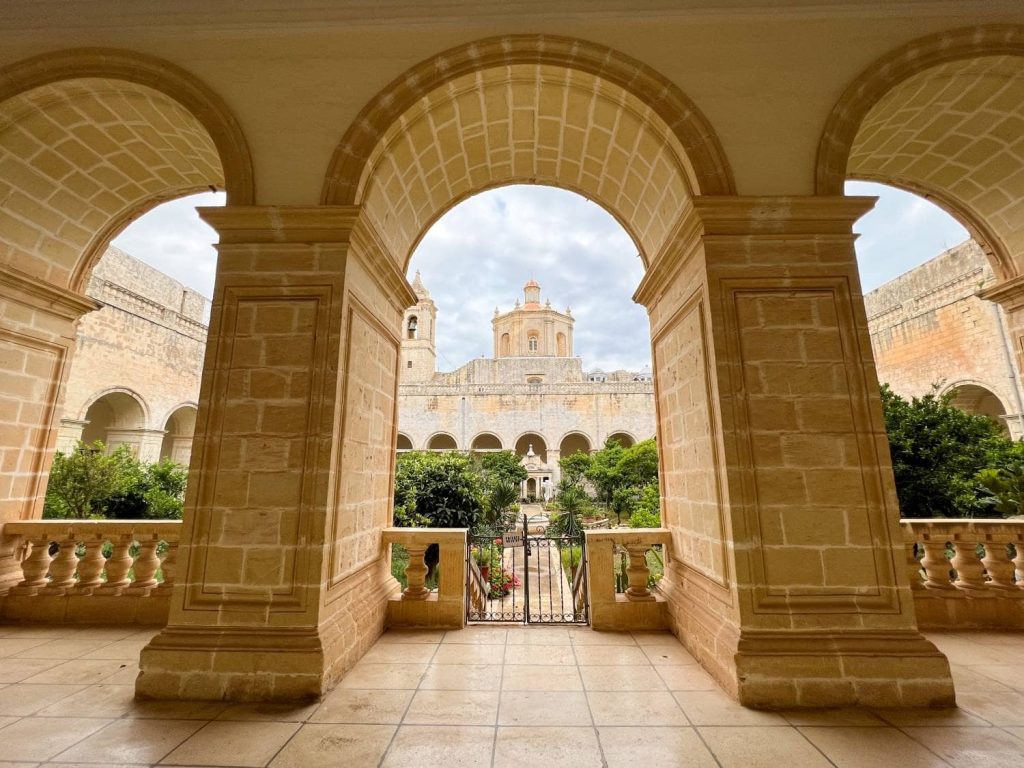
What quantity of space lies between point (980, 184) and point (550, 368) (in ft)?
105

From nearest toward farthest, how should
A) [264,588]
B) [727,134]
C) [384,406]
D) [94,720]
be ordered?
[94,720]
[264,588]
[727,134]
[384,406]

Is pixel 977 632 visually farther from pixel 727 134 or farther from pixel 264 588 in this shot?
pixel 264 588

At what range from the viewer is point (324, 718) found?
2434mm

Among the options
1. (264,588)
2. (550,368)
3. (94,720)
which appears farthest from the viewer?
(550,368)

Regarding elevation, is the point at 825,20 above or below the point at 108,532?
above

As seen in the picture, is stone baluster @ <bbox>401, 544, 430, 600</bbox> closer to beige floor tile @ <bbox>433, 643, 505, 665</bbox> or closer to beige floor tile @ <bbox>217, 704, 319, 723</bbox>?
beige floor tile @ <bbox>433, 643, 505, 665</bbox>

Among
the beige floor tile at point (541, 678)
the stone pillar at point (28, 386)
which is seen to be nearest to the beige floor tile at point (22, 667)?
the stone pillar at point (28, 386)

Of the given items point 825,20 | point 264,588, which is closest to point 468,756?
point 264,588

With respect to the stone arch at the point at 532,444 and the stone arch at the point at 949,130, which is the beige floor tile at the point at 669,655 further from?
the stone arch at the point at 532,444

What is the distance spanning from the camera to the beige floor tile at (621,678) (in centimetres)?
279

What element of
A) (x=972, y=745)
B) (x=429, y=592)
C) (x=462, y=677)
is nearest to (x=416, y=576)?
(x=429, y=592)

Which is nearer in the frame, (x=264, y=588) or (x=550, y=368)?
(x=264, y=588)

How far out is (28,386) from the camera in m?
4.30

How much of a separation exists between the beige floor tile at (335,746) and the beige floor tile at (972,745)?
2.57 m
